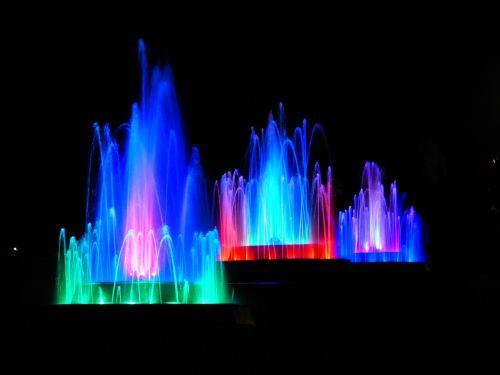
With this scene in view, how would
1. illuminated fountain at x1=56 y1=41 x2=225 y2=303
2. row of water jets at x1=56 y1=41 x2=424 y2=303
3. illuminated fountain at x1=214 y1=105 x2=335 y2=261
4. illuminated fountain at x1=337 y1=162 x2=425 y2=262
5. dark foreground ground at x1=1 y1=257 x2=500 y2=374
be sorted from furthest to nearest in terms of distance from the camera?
illuminated fountain at x1=337 y1=162 x2=425 y2=262 → illuminated fountain at x1=214 y1=105 x2=335 y2=261 → row of water jets at x1=56 y1=41 x2=424 y2=303 → illuminated fountain at x1=56 y1=41 x2=225 y2=303 → dark foreground ground at x1=1 y1=257 x2=500 y2=374

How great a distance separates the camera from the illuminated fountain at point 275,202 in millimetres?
23125

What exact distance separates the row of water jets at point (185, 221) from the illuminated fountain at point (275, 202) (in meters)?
0.04

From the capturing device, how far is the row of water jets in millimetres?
16205

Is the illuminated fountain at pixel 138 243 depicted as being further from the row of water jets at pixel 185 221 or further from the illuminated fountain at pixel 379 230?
the illuminated fountain at pixel 379 230

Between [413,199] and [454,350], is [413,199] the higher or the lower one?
the higher one

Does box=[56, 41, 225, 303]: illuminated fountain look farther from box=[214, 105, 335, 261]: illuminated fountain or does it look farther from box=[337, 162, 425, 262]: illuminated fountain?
box=[337, 162, 425, 262]: illuminated fountain

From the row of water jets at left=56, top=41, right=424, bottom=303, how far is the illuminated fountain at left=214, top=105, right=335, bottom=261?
0.04m

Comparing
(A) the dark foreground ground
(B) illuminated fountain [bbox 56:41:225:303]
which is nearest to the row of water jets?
(B) illuminated fountain [bbox 56:41:225:303]

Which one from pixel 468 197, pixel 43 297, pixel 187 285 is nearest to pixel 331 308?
pixel 187 285

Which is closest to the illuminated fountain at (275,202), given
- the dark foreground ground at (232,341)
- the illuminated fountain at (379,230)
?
the illuminated fountain at (379,230)

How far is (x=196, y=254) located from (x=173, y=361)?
10.3m

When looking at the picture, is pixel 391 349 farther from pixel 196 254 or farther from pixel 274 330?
pixel 196 254

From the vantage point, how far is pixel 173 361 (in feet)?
31.1

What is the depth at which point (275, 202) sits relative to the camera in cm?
2342
